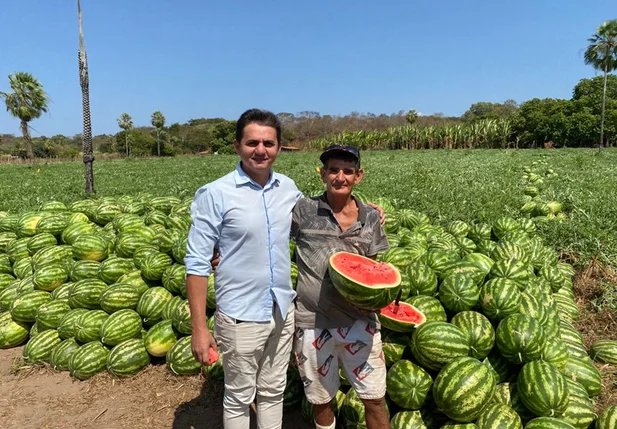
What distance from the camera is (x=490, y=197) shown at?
30.5 feet

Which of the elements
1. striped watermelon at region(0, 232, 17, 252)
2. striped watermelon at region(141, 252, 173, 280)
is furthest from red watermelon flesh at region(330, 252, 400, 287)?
striped watermelon at region(0, 232, 17, 252)

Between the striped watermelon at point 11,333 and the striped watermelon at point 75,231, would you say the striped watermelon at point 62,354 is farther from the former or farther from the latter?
the striped watermelon at point 75,231

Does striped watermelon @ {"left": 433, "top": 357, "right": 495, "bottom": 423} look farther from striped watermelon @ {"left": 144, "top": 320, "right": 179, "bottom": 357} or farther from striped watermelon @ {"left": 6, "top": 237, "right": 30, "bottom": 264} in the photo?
striped watermelon @ {"left": 6, "top": 237, "right": 30, "bottom": 264}

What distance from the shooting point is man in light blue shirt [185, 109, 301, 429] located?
7.96ft

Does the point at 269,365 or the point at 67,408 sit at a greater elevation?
the point at 269,365

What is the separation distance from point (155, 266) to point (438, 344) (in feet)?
9.92

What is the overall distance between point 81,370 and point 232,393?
2.11m

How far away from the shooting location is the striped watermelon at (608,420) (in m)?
2.70

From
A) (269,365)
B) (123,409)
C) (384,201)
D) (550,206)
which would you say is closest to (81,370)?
(123,409)

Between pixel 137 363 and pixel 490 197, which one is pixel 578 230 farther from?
pixel 137 363

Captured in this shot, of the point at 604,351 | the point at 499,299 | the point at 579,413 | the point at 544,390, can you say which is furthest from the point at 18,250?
the point at 604,351

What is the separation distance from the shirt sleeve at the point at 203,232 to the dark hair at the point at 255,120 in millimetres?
393

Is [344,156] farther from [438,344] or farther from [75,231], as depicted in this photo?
[75,231]

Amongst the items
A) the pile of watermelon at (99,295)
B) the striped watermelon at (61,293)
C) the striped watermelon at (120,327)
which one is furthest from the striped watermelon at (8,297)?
the striped watermelon at (120,327)
